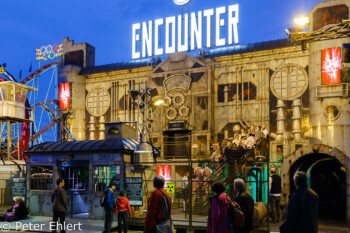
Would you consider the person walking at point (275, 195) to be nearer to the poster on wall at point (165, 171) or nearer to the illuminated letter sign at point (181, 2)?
the poster on wall at point (165, 171)

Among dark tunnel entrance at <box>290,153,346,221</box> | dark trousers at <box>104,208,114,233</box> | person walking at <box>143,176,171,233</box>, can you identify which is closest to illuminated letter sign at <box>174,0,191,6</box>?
dark tunnel entrance at <box>290,153,346,221</box>

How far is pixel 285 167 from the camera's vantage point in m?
21.4

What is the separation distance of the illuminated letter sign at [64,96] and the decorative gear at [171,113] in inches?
344

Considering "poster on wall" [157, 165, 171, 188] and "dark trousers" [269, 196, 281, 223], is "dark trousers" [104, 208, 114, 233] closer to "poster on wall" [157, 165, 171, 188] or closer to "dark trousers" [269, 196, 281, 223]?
"dark trousers" [269, 196, 281, 223]

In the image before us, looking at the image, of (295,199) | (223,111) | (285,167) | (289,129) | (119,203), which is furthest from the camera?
(223,111)

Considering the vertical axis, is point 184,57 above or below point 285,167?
above

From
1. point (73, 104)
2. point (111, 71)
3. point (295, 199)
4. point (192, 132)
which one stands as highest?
point (111, 71)

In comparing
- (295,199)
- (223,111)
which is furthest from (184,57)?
(295,199)

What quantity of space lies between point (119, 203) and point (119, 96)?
57.7 ft

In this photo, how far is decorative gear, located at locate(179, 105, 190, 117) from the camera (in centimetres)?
2767

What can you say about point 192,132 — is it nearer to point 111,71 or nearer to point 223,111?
point 223,111

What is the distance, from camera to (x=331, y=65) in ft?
74.1

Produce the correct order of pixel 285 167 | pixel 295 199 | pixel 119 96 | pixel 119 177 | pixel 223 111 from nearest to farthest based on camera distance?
pixel 295 199 < pixel 119 177 < pixel 285 167 < pixel 223 111 < pixel 119 96

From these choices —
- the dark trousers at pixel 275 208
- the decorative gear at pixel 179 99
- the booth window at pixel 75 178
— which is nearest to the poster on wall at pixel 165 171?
the decorative gear at pixel 179 99
